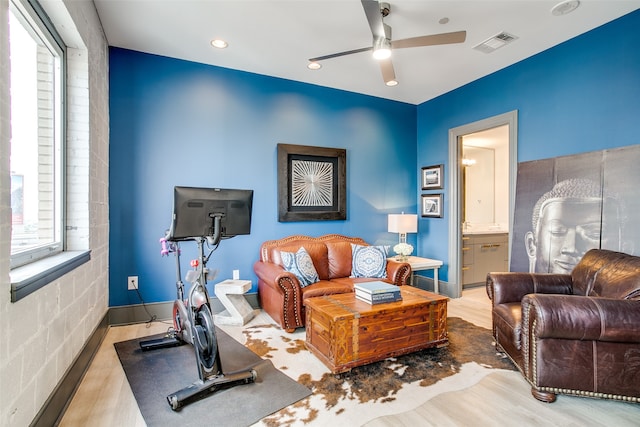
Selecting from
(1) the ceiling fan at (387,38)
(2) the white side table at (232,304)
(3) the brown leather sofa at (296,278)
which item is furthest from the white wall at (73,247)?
(1) the ceiling fan at (387,38)

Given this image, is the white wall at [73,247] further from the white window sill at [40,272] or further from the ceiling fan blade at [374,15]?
the ceiling fan blade at [374,15]

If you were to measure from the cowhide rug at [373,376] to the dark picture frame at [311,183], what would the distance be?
1.61 metres

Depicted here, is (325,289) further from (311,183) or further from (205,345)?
(311,183)

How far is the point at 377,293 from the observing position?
8.50 feet

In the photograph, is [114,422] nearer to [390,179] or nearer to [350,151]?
[350,151]

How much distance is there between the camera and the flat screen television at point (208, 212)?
6.88 ft

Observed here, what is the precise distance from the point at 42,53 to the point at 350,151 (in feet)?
10.9

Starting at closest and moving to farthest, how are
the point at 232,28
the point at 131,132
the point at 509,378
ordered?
1. the point at 509,378
2. the point at 232,28
3. the point at 131,132

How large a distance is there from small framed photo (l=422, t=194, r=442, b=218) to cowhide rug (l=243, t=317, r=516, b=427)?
6.58ft

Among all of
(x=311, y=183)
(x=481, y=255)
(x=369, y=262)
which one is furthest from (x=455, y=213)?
(x=311, y=183)

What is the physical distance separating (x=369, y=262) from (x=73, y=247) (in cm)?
277

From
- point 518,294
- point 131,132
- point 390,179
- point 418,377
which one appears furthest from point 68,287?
point 390,179

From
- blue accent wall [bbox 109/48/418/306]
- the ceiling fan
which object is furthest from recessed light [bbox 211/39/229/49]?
the ceiling fan

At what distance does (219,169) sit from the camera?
377cm
